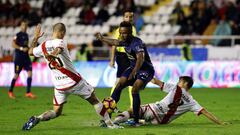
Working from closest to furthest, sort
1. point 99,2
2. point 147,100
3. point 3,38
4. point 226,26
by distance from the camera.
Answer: point 147,100 < point 226,26 < point 3,38 < point 99,2

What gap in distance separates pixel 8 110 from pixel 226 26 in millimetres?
13670

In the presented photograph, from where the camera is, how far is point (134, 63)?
525 inches

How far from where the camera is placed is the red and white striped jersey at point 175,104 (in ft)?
43.0

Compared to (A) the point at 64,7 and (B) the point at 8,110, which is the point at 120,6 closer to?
(A) the point at 64,7

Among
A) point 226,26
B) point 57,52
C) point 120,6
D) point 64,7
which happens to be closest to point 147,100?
point 57,52

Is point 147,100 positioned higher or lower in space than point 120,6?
lower

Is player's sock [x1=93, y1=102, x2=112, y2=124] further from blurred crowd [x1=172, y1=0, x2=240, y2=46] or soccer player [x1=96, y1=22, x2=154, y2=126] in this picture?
blurred crowd [x1=172, y1=0, x2=240, y2=46]

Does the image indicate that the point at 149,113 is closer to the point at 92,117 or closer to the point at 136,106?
the point at 136,106

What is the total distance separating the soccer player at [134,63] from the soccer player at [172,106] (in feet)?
0.95

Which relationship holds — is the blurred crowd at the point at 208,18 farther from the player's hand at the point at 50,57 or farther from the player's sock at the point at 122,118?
the player's hand at the point at 50,57

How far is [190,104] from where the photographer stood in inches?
516

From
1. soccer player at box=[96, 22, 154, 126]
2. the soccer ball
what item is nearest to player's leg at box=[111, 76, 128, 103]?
soccer player at box=[96, 22, 154, 126]

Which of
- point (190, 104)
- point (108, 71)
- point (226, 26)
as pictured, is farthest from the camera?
point (226, 26)

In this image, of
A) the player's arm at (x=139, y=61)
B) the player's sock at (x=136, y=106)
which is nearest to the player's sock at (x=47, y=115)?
the player's sock at (x=136, y=106)
